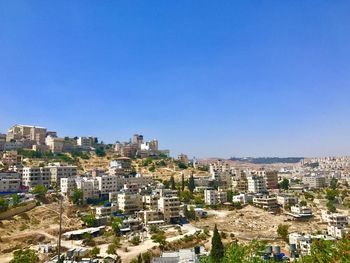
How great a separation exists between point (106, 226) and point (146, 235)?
5.52m

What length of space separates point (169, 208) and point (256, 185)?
24.0 m

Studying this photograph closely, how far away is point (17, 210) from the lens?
3678 cm

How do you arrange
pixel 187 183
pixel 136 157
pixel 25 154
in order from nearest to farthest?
pixel 187 183 → pixel 25 154 → pixel 136 157

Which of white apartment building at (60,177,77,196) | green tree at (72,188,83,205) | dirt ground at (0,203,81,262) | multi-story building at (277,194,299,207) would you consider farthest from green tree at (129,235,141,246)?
multi-story building at (277,194,299,207)

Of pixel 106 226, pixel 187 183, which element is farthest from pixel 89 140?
pixel 106 226

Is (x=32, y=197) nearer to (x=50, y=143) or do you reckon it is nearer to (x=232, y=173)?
(x=50, y=143)

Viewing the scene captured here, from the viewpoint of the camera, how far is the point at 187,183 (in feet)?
196

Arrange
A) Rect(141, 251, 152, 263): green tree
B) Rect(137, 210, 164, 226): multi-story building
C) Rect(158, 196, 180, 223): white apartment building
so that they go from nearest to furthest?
Rect(141, 251, 152, 263): green tree → Rect(137, 210, 164, 226): multi-story building → Rect(158, 196, 180, 223): white apartment building

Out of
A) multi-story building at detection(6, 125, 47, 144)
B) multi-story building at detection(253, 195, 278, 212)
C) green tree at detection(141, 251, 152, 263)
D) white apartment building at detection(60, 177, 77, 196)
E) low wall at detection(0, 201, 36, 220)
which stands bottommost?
green tree at detection(141, 251, 152, 263)

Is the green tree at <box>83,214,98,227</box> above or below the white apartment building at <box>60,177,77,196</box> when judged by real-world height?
below

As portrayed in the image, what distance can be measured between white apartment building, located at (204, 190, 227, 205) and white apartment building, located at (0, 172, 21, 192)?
2821 cm

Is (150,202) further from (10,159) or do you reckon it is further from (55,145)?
(55,145)

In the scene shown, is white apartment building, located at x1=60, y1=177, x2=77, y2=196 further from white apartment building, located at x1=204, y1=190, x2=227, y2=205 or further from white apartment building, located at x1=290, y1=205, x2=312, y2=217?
white apartment building, located at x1=290, y1=205, x2=312, y2=217

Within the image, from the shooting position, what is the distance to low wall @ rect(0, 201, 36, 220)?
34.9 metres
